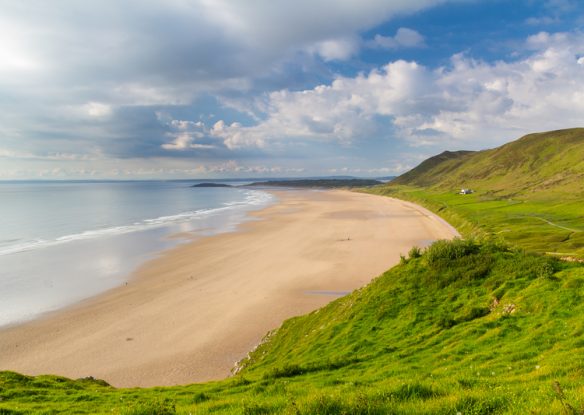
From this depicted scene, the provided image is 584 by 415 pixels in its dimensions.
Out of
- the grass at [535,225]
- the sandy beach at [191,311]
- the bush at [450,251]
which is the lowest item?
the sandy beach at [191,311]

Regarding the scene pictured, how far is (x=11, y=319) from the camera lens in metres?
32.4

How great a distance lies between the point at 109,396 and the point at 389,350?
12102 mm

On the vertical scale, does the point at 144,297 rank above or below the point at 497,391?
below

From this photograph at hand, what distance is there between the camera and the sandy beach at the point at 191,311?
81.9 feet

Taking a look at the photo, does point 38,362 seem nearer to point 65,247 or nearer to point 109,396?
point 109,396

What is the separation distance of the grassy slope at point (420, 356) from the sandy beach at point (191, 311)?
17.9ft

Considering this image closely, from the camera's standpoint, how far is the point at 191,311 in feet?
113

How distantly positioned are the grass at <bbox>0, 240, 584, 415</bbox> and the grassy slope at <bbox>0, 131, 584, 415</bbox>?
6 centimetres

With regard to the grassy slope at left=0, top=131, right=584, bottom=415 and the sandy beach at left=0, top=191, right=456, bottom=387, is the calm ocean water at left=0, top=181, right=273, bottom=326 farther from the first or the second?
the grassy slope at left=0, top=131, right=584, bottom=415

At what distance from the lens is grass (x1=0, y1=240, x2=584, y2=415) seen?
7.96 m

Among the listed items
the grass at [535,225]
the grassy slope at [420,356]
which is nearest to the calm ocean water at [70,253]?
the grassy slope at [420,356]

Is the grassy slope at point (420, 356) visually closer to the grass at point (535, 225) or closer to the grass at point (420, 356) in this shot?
the grass at point (420, 356)

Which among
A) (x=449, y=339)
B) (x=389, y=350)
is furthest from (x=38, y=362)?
(x=449, y=339)

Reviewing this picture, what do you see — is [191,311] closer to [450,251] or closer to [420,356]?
[450,251]
